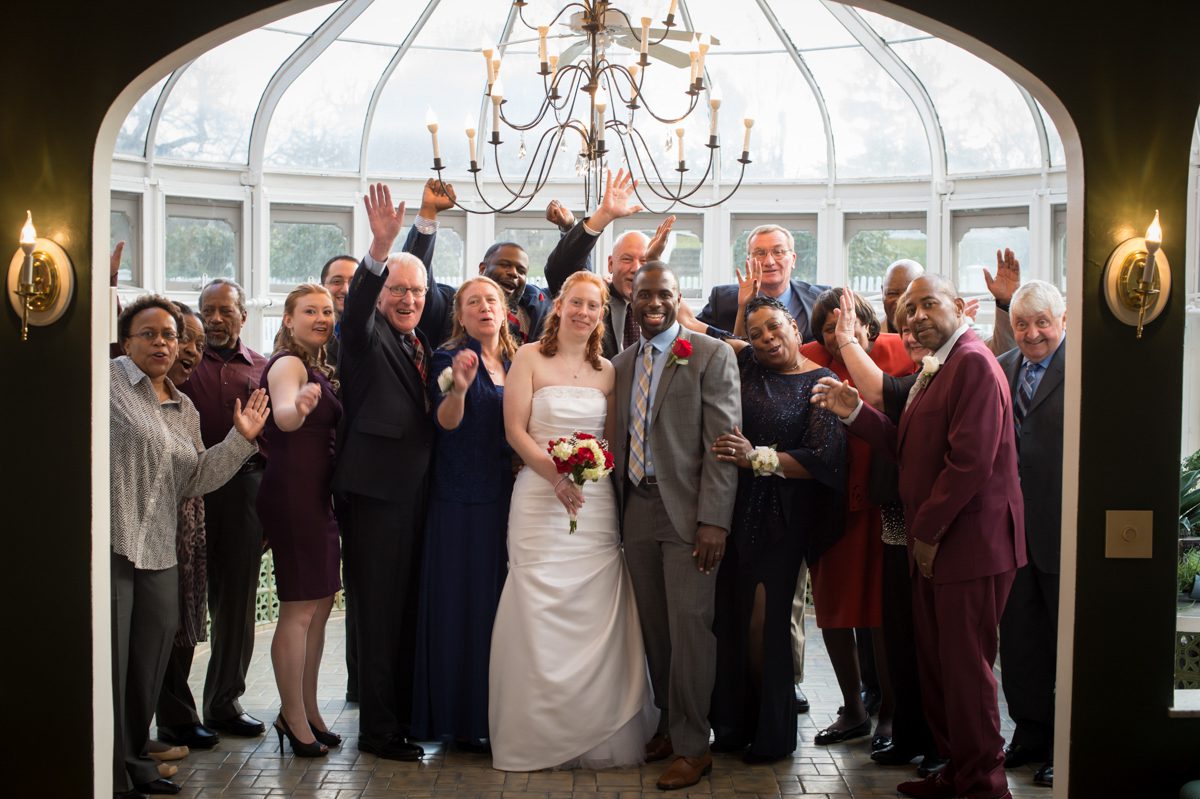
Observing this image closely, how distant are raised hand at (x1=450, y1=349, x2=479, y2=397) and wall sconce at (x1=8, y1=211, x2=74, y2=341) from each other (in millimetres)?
1428

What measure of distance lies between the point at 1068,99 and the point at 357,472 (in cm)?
279

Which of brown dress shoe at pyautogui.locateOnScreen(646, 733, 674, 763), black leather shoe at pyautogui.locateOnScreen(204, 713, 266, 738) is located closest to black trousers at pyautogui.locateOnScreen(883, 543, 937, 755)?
brown dress shoe at pyautogui.locateOnScreen(646, 733, 674, 763)

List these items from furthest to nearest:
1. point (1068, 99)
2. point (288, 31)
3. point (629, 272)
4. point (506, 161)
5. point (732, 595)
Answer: point (506, 161) < point (288, 31) < point (629, 272) < point (732, 595) < point (1068, 99)

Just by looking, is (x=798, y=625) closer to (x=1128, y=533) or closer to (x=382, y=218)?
(x=1128, y=533)

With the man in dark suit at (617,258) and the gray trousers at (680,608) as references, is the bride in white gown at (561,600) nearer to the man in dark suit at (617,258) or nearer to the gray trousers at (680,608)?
the gray trousers at (680,608)

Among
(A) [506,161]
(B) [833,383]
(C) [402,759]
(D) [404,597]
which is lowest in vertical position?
(C) [402,759]

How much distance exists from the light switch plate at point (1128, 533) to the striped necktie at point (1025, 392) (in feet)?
3.57

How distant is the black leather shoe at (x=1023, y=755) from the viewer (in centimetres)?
464

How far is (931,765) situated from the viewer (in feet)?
14.9

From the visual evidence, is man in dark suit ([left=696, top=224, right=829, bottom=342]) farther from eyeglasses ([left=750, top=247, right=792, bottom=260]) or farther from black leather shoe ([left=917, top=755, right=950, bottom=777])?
black leather shoe ([left=917, top=755, right=950, bottom=777])

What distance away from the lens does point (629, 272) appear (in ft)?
18.0

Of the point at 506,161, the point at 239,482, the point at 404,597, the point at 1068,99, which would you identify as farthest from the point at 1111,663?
the point at 506,161

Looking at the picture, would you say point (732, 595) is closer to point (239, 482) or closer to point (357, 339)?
point (357, 339)

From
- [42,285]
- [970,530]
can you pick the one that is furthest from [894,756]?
[42,285]
